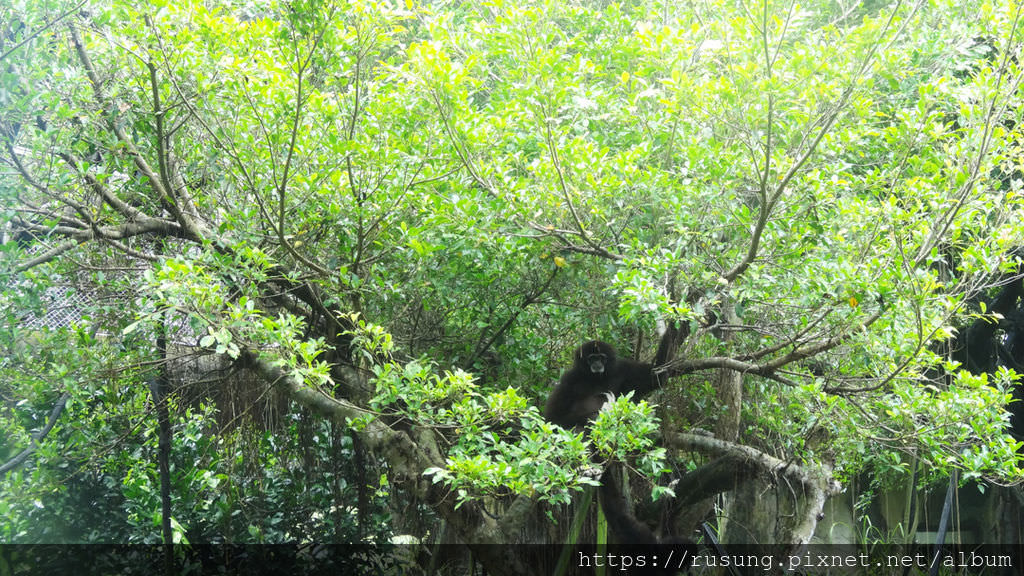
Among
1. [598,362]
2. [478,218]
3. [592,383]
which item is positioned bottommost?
[592,383]

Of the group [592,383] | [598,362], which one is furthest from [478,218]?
[592,383]

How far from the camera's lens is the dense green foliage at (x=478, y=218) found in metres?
3.27

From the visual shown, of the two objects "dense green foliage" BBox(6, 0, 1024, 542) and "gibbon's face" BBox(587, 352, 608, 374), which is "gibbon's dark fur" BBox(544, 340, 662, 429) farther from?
"dense green foliage" BBox(6, 0, 1024, 542)

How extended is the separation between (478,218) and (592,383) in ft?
5.01

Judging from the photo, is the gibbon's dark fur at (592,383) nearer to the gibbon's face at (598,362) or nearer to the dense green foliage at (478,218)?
the gibbon's face at (598,362)

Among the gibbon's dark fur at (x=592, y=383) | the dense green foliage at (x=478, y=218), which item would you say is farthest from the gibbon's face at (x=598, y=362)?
the dense green foliage at (x=478, y=218)

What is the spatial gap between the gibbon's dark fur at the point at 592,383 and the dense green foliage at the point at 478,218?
174 mm

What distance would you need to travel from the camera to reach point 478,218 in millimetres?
3648

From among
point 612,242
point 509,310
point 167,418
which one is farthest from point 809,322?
point 167,418

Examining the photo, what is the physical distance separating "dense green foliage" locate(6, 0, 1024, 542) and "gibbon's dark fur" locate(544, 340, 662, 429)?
174 mm

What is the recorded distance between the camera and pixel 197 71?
3.70 metres

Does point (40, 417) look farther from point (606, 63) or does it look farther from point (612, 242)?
point (606, 63)

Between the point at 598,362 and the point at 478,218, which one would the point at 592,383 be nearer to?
the point at 598,362

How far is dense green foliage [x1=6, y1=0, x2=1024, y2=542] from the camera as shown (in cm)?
327
